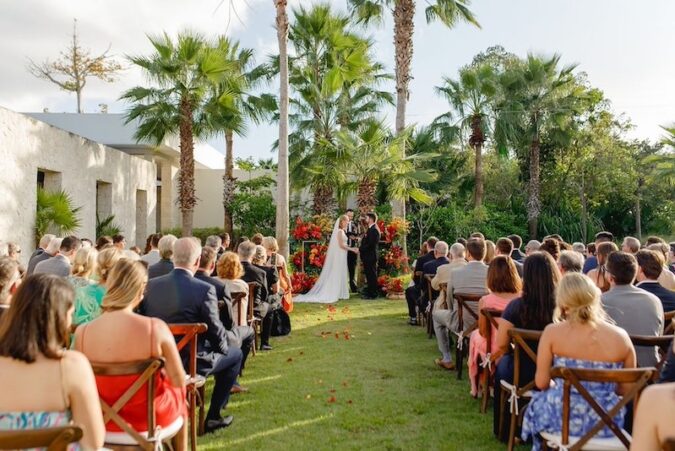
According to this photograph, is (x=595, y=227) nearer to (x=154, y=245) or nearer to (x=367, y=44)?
(x=367, y=44)

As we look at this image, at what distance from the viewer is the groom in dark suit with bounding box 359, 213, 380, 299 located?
45.2ft

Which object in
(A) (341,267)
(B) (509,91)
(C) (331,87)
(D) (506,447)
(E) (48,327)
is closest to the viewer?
(E) (48,327)

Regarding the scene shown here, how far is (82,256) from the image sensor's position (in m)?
5.46

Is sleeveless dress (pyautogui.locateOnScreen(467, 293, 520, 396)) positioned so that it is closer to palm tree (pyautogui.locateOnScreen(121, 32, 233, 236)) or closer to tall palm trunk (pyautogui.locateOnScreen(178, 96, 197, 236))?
palm tree (pyautogui.locateOnScreen(121, 32, 233, 236))


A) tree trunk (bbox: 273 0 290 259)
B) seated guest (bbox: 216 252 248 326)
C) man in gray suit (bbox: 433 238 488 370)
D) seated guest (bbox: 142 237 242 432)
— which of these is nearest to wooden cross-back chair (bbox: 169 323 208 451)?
seated guest (bbox: 142 237 242 432)

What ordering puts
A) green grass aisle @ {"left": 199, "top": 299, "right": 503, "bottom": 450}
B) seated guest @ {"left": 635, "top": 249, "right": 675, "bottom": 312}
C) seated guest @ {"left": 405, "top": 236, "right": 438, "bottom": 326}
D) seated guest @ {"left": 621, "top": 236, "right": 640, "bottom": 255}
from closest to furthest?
green grass aisle @ {"left": 199, "top": 299, "right": 503, "bottom": 450} < seated guest @ {"left": 635, "top": 249, "right": 675, "bottom": 312} < seated guest @ {"left": 621, "top": 236, "right": 640, "bottom": 255} < seated guest @ {"left": 405, "top": 236, "right": 438, "bottom": 326}

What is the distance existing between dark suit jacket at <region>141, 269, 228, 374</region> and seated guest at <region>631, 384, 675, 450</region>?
320 cm

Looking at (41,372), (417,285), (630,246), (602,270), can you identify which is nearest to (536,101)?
(417,285)

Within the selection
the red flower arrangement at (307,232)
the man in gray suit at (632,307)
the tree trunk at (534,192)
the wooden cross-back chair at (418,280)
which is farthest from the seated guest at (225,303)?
the tree trunk at (534,192)

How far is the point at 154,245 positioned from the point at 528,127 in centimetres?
1941

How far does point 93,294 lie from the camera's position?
16.1 feet

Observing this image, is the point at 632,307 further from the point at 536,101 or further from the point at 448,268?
the point at 536,101

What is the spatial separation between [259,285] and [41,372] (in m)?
5.17

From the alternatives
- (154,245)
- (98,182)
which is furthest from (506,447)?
(98,182)
